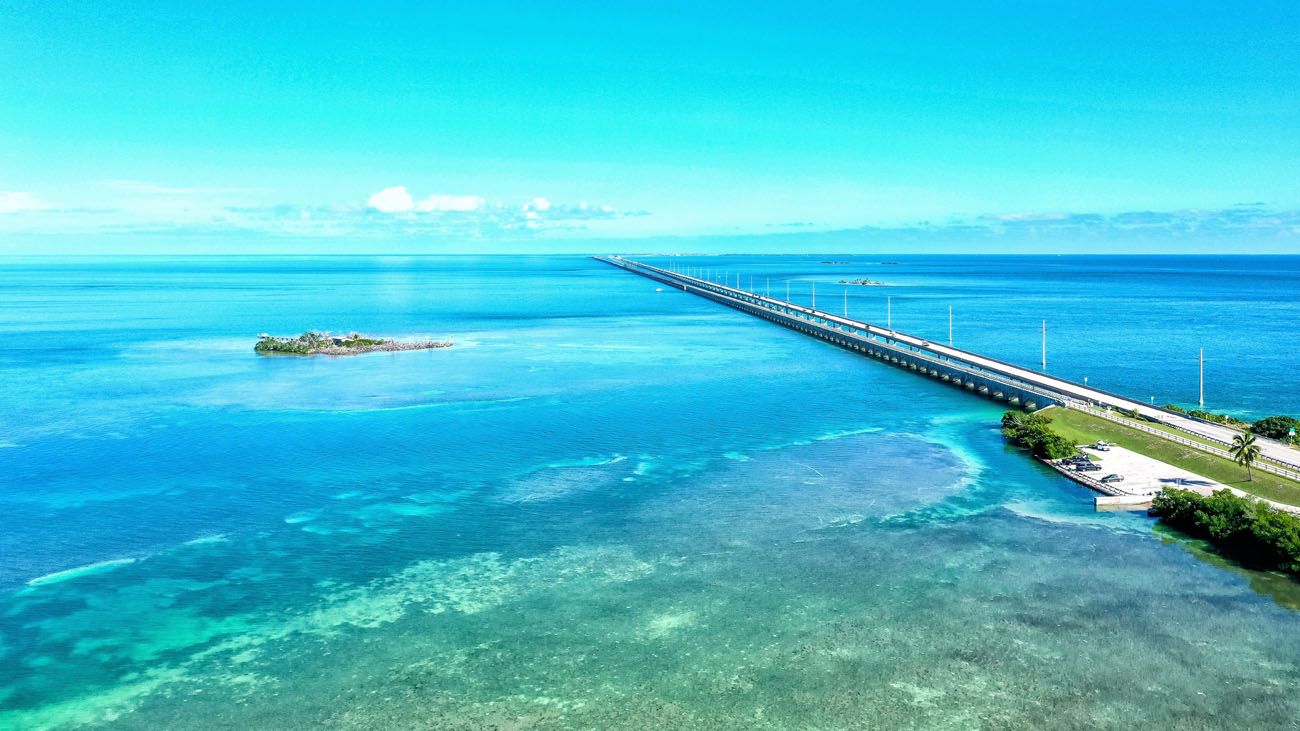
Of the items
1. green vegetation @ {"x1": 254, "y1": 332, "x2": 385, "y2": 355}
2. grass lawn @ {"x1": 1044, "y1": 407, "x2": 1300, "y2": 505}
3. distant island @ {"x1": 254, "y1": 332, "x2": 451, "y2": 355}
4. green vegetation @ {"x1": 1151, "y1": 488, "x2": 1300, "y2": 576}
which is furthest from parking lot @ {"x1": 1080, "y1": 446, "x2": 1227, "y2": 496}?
green vegetation @ {"x1": 254, "y1": 332, "x2": 385, "y2": 355}

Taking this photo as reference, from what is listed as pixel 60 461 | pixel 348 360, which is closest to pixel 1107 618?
pixel 60 461

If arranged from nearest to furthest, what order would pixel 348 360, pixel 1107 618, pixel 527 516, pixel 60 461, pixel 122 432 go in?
pixel 1107 618 < pixel 527 516 < pixel 60 461 < pixel 122 432 < pixel 348 360

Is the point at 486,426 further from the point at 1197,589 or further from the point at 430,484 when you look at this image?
the point at 1197,589

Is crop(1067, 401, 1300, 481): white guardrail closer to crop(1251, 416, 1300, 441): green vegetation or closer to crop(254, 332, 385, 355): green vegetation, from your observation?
crop(1251, 416, 1300, 441): green vegetation

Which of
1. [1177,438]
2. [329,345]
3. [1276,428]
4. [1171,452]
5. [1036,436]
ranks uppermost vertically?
[329,345]

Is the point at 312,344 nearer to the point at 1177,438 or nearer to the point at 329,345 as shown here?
the point at 329,345

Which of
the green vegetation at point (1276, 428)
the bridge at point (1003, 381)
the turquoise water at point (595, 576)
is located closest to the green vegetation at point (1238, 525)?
the turquoise water at point (595, 576)

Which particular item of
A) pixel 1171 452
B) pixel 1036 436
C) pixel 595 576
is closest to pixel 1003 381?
pixel 1036 436
